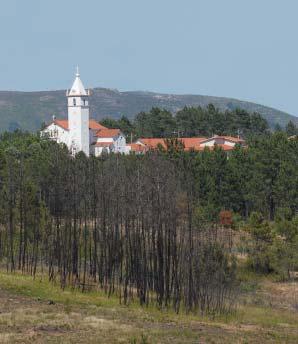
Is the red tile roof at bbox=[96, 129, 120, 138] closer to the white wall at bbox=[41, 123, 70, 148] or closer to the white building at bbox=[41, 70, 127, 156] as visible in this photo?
the white building at bbox=[41, 70, 127, 156]

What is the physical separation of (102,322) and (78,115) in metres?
114

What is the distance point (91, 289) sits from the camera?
45656 millimetres

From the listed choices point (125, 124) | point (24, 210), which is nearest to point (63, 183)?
point (24, 210)

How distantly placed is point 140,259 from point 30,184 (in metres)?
18.9

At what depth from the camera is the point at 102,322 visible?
31703 millimetres

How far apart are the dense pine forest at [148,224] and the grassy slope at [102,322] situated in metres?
2.43

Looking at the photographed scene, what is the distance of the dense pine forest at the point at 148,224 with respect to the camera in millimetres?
44312

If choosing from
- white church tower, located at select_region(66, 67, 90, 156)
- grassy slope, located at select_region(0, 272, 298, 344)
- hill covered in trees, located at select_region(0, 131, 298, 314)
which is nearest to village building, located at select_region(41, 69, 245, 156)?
white church tower, located at select_region(66, 67, 90, 156)

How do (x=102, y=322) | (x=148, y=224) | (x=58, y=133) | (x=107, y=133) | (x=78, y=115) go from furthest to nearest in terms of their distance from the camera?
(x=107, y=133)
(x=58, y=133)
(x=78, y=115)
(x=148, y=224)
(x=102, y=322)

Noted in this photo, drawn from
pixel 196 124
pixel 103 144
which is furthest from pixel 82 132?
pixel 196 124

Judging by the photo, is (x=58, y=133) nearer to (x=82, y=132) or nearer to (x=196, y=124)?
(x=82, y=132)

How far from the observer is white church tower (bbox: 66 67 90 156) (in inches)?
5664

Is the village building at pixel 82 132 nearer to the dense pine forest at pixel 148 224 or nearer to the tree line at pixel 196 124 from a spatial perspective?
the tree line at pixel 196 124

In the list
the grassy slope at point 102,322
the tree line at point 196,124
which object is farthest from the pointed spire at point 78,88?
the grassy slope at point 102,322
